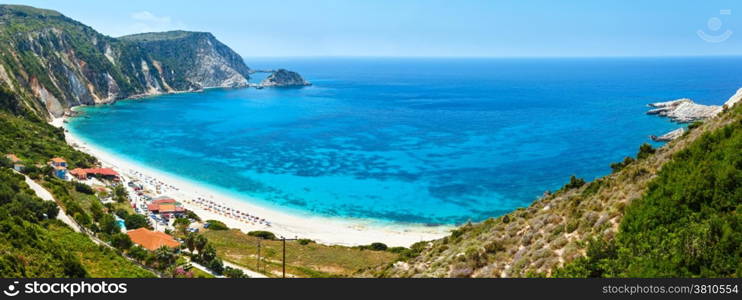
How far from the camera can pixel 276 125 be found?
10812cm

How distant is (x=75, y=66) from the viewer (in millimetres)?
130250

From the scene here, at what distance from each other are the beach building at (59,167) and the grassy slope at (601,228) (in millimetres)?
44902

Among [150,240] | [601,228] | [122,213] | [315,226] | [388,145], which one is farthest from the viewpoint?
[388,145]

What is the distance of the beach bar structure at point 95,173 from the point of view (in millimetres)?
56000

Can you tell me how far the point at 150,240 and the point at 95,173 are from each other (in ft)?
92.1

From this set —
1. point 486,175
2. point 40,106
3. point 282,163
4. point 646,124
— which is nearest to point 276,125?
point 282,163

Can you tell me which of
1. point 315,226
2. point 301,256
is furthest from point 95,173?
point 301,256

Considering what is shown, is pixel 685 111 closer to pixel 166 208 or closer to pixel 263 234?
pixel 263 234

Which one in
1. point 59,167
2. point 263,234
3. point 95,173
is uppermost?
point 59,167

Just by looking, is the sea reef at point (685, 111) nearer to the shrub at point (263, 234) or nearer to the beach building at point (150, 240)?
the shrub at point (263, 234)

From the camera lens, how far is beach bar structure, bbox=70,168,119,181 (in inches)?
2205

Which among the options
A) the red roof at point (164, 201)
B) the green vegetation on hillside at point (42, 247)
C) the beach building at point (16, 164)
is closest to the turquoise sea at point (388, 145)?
the red roof at point (164, 201)

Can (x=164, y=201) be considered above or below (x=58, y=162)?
below
